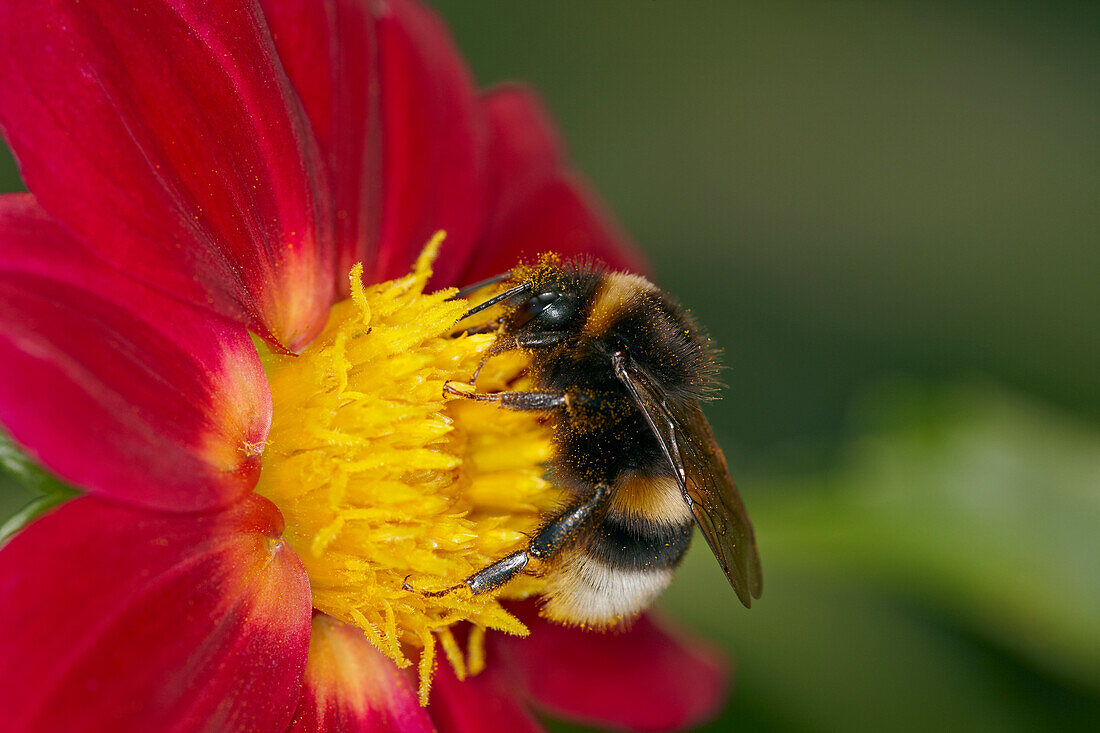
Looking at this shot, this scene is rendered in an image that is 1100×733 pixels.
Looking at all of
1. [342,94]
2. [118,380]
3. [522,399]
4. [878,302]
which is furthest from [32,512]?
[878,302]

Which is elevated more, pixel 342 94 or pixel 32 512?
pixel 342 94

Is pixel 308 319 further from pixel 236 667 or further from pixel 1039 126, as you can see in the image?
pixel 1039 126

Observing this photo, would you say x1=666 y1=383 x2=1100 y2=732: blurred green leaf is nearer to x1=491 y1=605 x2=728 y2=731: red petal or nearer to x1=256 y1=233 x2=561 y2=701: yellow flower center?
x1=491 y1=605 x2=728 y2=731: red petal

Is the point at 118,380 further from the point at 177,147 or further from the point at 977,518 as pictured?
the point at 977,518

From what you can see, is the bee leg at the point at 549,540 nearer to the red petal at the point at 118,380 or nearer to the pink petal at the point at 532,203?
the red petal at the point at 118,380

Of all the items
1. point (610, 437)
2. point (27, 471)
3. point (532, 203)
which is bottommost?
point (610, 437)
